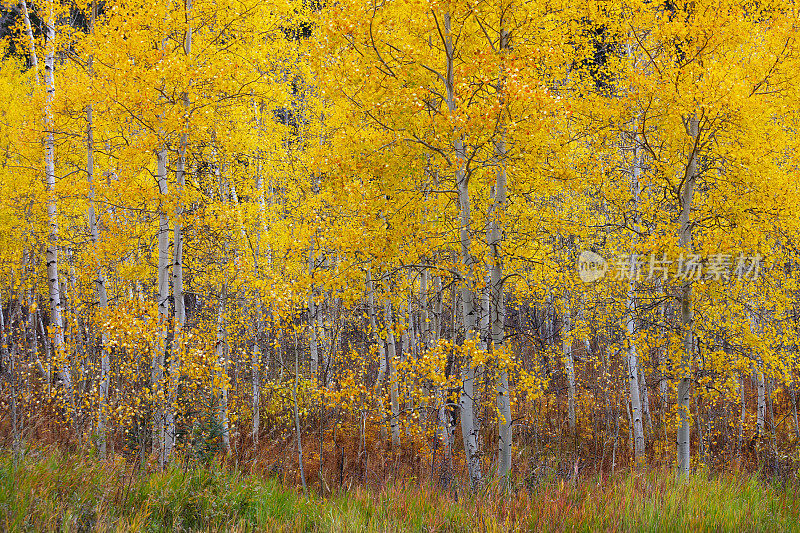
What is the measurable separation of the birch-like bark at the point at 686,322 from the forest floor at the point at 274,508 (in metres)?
2.41

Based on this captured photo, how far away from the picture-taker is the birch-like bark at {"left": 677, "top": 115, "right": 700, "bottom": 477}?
7.59 metres

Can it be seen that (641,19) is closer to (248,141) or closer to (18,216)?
(248,141)

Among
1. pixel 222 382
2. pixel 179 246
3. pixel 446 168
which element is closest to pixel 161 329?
pixel 222 382

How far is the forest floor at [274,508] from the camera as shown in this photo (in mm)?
3609

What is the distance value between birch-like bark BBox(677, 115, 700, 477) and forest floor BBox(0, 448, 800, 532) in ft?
7.91

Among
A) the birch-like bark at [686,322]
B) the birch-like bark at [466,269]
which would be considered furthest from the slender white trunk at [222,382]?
the birch-like bark at [686,322]

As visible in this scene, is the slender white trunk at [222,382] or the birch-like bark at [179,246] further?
the slender white trunk at [222,382]

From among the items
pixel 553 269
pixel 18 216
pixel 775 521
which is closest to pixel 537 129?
pixel 553 269

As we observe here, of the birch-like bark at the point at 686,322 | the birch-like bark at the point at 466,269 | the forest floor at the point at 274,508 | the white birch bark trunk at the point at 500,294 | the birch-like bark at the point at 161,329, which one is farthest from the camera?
the birch-like bark at the point at 686,322

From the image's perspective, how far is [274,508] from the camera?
4516 millimetres

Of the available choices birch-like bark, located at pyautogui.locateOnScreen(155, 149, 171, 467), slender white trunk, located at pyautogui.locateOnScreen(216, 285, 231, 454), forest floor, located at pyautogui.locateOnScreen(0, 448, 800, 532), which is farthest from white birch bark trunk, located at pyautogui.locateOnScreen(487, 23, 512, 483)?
birch-like bark, located at pyautogui.locateOnScreen(155, 149, 171, 467)

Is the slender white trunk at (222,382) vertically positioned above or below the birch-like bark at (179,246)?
below

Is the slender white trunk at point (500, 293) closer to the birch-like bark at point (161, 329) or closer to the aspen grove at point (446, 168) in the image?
the aspen grove at point (446, 168)

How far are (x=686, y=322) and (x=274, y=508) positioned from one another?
254 inches
